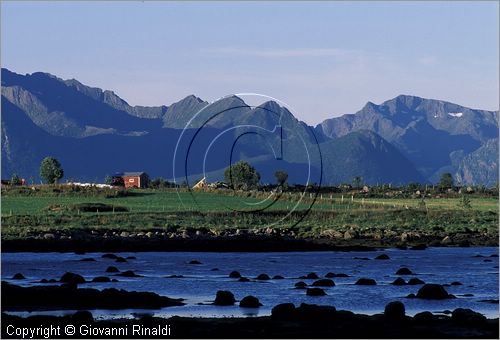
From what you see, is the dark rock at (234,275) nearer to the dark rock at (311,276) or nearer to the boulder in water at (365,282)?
the dark rock at (311,276)

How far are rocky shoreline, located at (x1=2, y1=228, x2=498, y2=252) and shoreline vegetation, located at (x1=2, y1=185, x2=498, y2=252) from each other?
0.29ft

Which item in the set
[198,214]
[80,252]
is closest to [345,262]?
[80,252]

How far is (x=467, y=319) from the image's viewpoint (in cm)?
4494

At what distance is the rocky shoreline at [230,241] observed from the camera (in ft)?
333

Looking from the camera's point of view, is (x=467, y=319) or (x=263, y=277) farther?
(x=263, y=277)

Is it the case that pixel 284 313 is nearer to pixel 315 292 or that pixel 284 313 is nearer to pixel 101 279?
pixel 315 292

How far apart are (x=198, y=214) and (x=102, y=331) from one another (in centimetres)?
9100

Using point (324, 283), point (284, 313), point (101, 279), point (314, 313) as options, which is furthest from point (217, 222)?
point (314, 313)

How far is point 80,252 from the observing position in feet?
320

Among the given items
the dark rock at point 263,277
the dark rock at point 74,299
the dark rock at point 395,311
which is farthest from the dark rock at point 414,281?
the dark rock at point 395,311

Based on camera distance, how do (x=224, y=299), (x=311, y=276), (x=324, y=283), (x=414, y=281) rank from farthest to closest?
1. (x=311, y=276)
2. (x=414, y=281)
3. (x=324, y=283)
4. (x=224, y=299)

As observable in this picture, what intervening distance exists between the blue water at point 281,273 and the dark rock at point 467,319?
16.3 feet

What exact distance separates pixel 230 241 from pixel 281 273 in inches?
1195

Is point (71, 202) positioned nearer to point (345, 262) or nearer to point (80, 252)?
point (80, 252)
